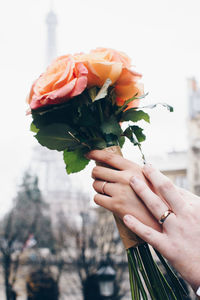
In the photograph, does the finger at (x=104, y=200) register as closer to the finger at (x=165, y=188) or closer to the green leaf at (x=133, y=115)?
the finger at (x=165, y=188)

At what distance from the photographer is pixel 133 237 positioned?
1.53m

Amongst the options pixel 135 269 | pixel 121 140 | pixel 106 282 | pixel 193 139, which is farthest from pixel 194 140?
pixel 135 269

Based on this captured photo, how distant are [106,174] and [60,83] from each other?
0.44 meters

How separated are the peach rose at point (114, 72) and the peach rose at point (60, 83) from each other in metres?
0.05

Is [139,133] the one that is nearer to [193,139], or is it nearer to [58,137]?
[58,137]

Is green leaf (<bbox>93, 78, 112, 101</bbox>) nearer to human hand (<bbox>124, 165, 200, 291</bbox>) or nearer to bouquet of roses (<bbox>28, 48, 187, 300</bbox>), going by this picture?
bouquet of roses (<bbox>28, 48, 187, 300</bbox>)

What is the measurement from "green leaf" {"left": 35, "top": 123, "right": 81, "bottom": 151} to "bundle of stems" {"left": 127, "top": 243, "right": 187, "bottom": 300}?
54cm

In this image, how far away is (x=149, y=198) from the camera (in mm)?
1417

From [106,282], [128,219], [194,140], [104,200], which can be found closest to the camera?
[128,219]

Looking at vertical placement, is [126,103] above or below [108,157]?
above

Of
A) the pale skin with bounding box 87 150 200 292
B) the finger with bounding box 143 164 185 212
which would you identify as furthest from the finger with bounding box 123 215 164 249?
the finger with bounding box 143 164 185 212

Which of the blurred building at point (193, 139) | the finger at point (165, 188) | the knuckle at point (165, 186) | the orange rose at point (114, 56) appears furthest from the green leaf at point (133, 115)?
the blurred building at point (193, 139)

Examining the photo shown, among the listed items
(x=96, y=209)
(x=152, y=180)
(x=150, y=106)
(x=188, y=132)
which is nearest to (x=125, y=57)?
(x=150, y=106)

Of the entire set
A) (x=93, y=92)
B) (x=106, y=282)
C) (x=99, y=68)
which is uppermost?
(x=99, y=68)
